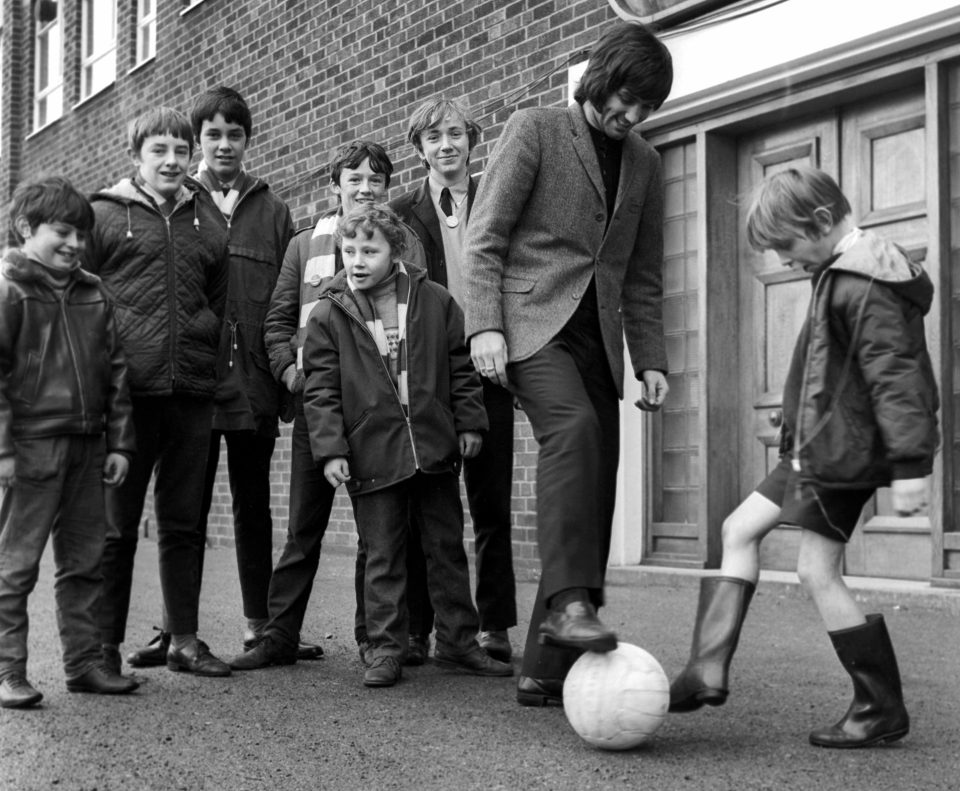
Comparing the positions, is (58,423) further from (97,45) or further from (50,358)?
(97,45)

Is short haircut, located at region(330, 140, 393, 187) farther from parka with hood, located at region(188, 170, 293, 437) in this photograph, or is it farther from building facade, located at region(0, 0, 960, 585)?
building facade, located at region(0, 0, 960, 585)

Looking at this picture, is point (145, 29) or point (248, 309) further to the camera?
point (145, 29)

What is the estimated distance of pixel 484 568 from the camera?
203 inches

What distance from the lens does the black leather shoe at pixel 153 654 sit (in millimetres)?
5176

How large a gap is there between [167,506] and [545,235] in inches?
69.0

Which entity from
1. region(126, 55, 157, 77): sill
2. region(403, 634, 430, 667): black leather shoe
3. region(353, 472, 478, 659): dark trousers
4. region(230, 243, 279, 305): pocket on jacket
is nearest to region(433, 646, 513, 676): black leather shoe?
region(353, 472, 478, 659): dark trousers

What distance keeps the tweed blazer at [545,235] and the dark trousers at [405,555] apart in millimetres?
944

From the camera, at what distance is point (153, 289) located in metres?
4.96

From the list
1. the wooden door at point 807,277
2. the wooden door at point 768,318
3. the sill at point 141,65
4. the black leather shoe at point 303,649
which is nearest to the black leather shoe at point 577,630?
the black leather shoe at point 303,649

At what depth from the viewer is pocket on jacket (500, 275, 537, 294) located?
421 cm

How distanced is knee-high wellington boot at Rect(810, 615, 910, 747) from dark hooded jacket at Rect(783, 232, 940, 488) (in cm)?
41

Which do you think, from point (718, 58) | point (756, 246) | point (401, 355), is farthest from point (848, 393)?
point (718, 58)

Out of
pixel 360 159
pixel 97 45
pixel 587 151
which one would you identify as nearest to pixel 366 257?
pixel 360 159

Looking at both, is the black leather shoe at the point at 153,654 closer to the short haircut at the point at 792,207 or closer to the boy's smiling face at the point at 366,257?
the boy's smiling face at the point at 366,257
